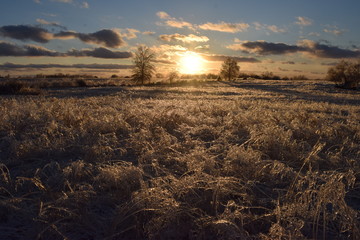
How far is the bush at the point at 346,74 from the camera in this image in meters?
34.1

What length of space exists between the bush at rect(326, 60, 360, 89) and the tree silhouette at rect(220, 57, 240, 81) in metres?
24.4

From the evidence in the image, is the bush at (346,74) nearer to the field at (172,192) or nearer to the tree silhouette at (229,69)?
the tree silhouette at (229,69)

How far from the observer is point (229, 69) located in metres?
62.8

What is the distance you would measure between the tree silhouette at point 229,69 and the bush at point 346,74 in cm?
2438

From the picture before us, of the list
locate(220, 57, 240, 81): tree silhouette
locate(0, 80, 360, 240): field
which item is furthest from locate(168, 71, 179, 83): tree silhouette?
locate(0, 80, 360, 240): field

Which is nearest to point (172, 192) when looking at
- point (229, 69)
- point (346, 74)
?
point (346, 74)

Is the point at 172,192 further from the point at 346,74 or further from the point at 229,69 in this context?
the point at 229,69

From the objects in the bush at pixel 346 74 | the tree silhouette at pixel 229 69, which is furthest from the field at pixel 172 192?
the tree silhouette at pixel 229 69

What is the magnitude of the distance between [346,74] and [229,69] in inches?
1182

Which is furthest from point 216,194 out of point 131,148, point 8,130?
point 8,130

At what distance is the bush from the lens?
34.1 m

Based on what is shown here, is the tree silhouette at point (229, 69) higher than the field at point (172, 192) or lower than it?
higher

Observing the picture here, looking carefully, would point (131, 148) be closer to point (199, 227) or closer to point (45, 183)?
point (45, 183)

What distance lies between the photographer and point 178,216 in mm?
2387
